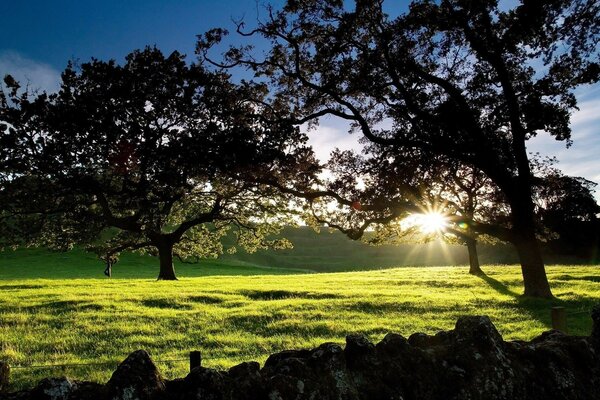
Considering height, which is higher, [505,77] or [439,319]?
[505,77]

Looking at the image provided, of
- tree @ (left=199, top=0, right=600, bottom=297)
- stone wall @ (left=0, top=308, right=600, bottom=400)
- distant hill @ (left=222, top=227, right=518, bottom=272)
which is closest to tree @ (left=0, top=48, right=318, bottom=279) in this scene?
tree @ (left=199, top=0, right=600, bottom=297)

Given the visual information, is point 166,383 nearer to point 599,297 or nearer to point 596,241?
point 599,297

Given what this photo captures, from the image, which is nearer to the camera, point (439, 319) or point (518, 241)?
point (439, 319)

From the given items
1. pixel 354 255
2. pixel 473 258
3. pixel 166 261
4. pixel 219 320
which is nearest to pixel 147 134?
pixel 219 320

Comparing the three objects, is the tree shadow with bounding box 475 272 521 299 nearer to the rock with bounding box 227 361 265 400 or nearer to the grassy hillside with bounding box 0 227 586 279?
the rock with bounding box 227 361 265 400

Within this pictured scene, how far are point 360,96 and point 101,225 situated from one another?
2602cm

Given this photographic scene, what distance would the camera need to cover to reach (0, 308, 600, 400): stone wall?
2.87 metres

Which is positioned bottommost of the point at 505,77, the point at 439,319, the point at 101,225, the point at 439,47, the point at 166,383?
the point at 439,319

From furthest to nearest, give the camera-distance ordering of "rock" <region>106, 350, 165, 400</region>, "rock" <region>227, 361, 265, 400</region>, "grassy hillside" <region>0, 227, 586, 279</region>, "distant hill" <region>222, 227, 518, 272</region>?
"distant hill" <region>222, 227, 518, 272</region> < "grassy hillside" <region>0, 227, 586, 279</region> < "rock" <region>227, 361, 265, 400</region> < "rock" <region>106, 350, 165, 400</region>

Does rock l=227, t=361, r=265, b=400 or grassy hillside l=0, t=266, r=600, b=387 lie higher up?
rock l=227, t=361, r=265, b=400

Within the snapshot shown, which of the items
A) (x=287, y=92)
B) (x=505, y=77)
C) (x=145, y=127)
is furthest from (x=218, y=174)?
(x=505, y=77)

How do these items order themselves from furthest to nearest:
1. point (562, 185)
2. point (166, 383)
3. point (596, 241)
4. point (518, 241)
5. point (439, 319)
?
point (596, 241) < point (562, 185) < point (518, 241) < point (439, 319) < point (166, 383)

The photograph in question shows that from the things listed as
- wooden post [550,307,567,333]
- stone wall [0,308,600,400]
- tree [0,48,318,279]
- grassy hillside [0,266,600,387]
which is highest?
tree [0,48,318,279]

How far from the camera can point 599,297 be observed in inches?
991
